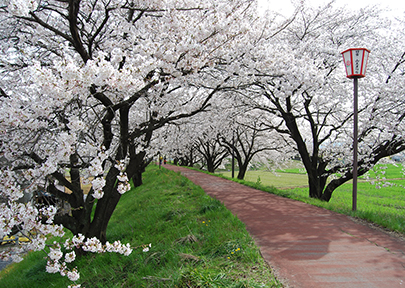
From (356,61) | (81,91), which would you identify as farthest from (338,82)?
(81,91)

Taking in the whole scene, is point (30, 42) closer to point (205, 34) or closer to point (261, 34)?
point (205, 34)

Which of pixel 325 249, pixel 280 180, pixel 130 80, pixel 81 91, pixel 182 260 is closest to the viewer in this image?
pixel 81 91

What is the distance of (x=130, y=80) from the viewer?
3.12 m

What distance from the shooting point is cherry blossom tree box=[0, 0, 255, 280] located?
9.57ft

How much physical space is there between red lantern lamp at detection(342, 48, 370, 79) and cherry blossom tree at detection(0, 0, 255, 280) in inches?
93.8

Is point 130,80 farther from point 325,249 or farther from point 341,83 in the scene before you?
point 341,83

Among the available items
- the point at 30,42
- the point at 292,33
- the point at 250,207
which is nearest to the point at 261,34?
the point at 292,33

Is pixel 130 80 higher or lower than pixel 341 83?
lower

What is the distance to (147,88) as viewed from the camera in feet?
13.2

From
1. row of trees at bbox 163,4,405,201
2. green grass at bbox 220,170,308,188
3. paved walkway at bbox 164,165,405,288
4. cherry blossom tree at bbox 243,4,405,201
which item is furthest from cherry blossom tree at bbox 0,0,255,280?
green grass at bbox 220,170,308,188

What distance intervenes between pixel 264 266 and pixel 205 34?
12.3 feet

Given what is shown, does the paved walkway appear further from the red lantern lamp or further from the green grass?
the green grass

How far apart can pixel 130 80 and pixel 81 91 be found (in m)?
0.58

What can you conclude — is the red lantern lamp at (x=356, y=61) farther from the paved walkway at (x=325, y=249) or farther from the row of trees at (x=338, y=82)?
the paved walkway at (x=325, y=249)
